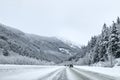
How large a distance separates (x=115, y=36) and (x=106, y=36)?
9.91m

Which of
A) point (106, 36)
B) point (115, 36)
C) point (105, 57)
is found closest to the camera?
point (115, 36)

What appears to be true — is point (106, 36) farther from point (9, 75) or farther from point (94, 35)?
point (9, 75)

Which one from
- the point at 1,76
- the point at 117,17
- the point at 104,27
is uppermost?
the point at 117,17

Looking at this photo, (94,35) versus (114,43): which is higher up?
(94,35)

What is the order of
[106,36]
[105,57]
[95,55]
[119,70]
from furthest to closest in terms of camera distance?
1. [95,55]
2. [105,57]
3. [106,36]
4. [119,70]

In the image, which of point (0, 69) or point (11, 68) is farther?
point (11, 68)

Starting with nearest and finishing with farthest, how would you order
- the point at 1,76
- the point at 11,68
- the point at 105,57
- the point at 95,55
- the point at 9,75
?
1. the point at 1,76
2. the point at 9,75
3. the point at 11,68
4. the point at 105,57
5. the point at 95,55

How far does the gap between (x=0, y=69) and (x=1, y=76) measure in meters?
0.49

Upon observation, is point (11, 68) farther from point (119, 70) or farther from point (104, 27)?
point (104, 27)

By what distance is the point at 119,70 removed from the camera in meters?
20.1

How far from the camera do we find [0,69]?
1242cm

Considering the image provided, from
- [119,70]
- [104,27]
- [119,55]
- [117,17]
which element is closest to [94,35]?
[117,17]

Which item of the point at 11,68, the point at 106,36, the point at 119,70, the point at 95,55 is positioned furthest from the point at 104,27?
the point at 11,68

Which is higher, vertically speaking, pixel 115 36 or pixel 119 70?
pixel 115 36
